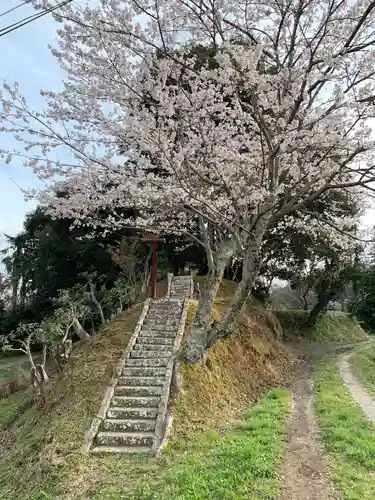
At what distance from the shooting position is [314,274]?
69.4 feet

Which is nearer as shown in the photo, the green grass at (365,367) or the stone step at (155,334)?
the stone step at (155,334)

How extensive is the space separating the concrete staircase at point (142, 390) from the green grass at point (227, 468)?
0.80 m

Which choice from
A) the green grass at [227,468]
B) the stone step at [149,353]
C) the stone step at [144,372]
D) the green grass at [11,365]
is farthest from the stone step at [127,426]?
the green grass at [11,365]

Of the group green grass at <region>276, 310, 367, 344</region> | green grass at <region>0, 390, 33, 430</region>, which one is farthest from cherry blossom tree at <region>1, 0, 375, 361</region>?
green grass at <region>276, 310, 367, 344</region>

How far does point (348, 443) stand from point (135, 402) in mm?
3761

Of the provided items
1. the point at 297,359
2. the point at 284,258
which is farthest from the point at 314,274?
the point at 297,359

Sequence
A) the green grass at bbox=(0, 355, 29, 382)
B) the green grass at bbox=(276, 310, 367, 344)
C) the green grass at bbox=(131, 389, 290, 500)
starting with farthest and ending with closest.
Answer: the green grass at bbox=(276, 310, 367, 344)
the green grass at bbox=(0, 355, 29, 382)
the green grass at bbox=(131, 389, 290, 500)

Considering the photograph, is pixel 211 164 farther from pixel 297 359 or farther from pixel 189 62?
pixel 297 359

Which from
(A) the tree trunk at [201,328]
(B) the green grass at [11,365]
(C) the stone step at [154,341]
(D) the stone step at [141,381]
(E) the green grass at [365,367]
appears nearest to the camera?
(D) the stone step at [141,381]

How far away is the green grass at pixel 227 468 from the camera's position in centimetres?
486

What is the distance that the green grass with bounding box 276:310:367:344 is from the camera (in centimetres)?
2256

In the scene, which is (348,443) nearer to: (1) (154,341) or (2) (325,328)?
(1) (154,341)

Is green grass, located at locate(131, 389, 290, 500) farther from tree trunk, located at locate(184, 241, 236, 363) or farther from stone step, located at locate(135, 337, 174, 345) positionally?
stone step, located at locate(135, 337, 174, 345)

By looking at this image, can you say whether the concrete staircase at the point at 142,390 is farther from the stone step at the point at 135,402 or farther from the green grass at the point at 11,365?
the green grass at the point at 11,365
